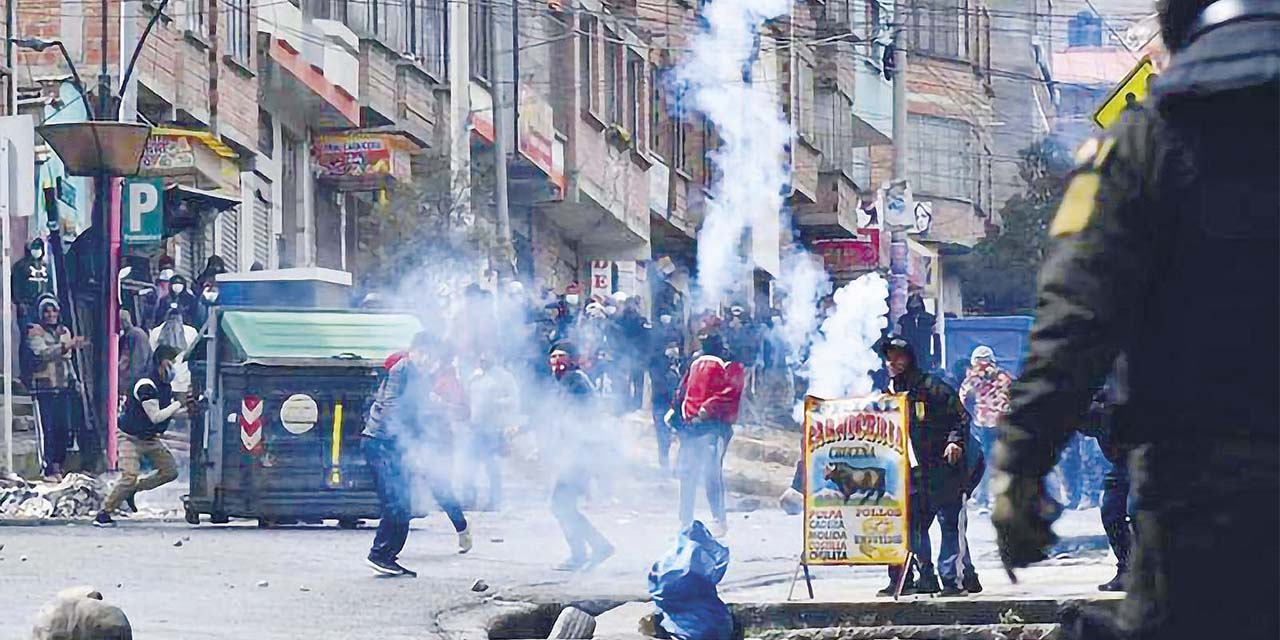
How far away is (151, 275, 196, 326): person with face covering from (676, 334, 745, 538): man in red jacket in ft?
19.4

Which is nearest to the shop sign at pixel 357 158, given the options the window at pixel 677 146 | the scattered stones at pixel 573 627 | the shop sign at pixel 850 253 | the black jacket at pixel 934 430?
the window at pixel 677 146

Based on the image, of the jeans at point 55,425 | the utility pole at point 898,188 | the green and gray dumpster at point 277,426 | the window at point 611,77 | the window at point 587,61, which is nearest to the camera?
the green and gray dumpster at point 277,426

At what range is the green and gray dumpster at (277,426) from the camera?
17078 millimetres

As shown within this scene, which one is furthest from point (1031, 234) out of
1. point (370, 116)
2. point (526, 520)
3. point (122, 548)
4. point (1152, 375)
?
point (1152, 375)

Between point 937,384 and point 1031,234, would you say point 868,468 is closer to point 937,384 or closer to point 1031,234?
point 937,384

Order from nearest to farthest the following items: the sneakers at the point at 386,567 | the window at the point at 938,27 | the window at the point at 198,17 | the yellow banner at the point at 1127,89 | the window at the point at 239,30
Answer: the yellow banner at the point at 1127,89 < the sneakers at the point at 386,567 < the window at the point at 198,17 < the window at the point at 239,30 < the window at the point at 938,27

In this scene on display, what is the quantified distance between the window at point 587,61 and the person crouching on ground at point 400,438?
25.7 metres

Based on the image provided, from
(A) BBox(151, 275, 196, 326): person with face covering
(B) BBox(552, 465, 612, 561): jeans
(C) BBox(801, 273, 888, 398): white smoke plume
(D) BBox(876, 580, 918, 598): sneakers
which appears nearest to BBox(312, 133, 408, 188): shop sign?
(C) BBox(801, 273, 888, 398): white smoke plume

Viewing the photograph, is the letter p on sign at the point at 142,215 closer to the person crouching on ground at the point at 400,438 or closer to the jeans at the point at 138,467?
the jeans at the point at 138,467

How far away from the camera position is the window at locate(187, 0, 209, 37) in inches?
1148

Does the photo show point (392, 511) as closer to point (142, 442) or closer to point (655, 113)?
point (142, 442)

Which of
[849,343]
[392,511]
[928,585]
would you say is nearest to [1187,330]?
[928,585]

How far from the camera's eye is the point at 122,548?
14734 mm

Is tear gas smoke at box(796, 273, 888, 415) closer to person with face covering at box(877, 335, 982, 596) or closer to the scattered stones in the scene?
person with face covering at box(877, 335, 982, 596)
